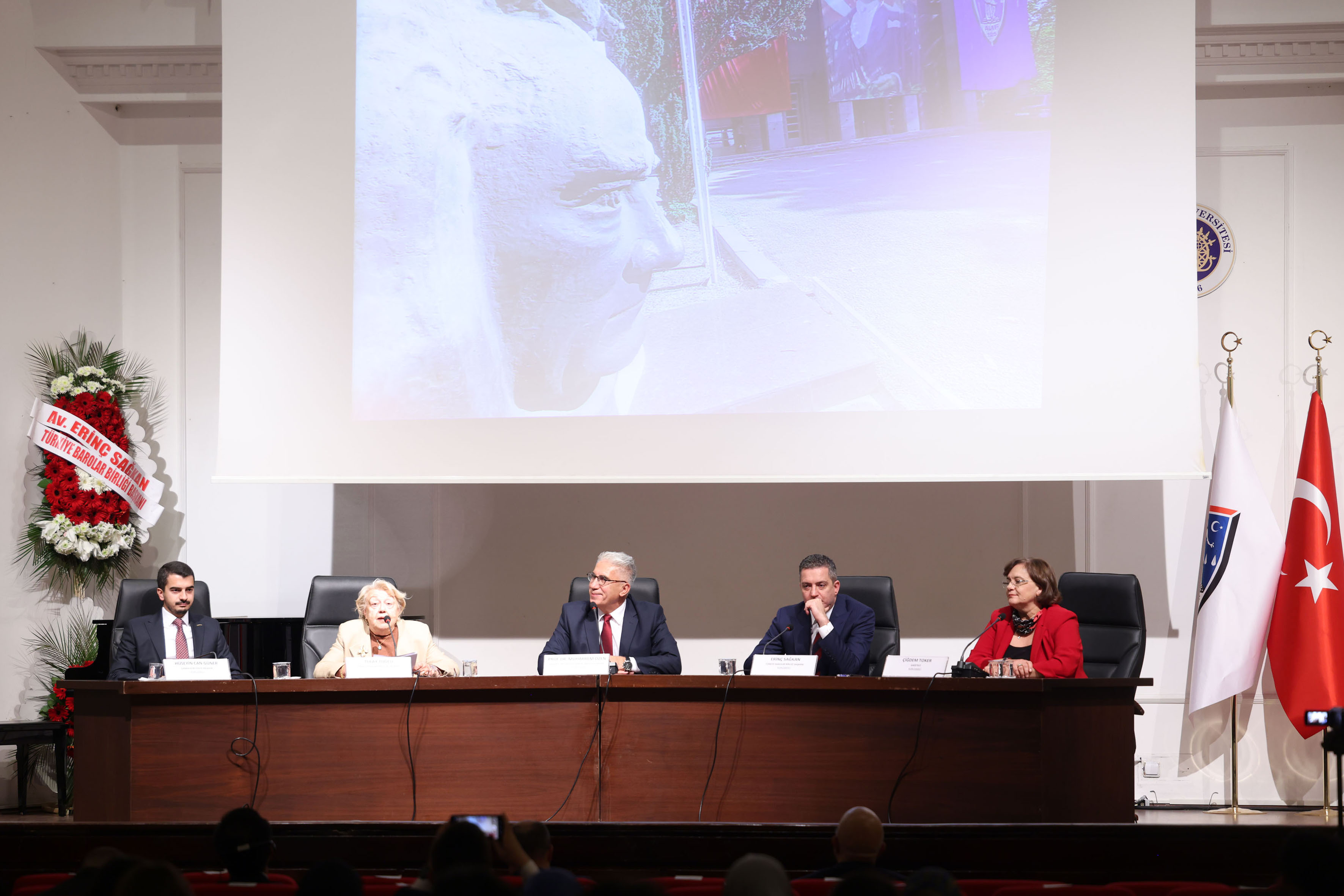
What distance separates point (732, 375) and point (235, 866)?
318 cm

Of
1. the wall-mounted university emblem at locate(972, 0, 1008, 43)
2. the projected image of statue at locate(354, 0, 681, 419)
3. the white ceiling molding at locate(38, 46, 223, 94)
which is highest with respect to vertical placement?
the white ceiling molding at locate(38, 46, 223, 94)

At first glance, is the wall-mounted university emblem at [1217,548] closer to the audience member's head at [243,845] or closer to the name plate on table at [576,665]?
the name plate on table at [576,665]

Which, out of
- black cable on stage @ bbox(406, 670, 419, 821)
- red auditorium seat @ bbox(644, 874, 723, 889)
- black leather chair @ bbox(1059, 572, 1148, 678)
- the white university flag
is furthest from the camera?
the white university flag

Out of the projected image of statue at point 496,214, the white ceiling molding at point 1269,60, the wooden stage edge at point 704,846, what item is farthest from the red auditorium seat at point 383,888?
the white ceiling molding at point 1269,60

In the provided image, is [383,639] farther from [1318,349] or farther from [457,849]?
[1318,349]

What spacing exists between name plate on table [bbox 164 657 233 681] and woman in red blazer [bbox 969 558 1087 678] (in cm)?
272

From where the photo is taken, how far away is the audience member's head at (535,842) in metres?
2.37

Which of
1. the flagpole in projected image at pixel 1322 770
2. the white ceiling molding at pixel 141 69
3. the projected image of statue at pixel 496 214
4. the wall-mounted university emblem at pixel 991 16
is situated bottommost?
the flagpole in projected image at pixel 1322 770

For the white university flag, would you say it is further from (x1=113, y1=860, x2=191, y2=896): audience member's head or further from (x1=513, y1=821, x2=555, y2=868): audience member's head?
(x1=113, y1=860, x2=191, y2=896): audience member's head

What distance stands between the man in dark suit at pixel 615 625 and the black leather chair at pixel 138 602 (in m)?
1.73

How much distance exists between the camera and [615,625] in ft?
15.0

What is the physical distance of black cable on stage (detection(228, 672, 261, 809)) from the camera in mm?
3836

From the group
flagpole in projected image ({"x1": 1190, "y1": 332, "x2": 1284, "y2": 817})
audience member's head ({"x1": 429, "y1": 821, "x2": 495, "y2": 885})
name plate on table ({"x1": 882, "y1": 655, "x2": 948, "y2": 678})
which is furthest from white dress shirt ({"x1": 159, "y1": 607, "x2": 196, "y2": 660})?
flagpole in projected image ({"x1": 1190, "y1": 332, "x2": 1284, "y2": 817})

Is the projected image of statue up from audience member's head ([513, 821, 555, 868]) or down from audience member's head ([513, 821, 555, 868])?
up
